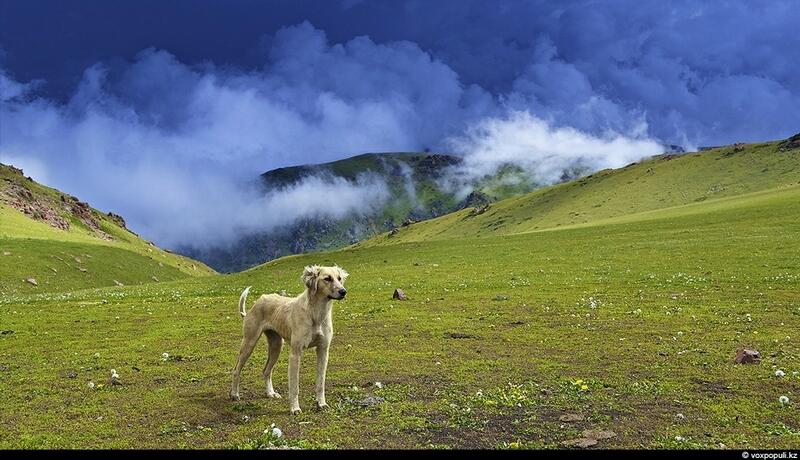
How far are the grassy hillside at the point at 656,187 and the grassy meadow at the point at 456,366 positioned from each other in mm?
96178

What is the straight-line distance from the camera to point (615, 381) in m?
15.5

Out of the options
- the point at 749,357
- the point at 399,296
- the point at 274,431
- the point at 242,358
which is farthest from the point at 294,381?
the point at 399,296

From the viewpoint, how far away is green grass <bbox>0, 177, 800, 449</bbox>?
462 inches

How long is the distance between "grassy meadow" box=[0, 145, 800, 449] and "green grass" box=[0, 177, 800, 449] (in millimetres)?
79

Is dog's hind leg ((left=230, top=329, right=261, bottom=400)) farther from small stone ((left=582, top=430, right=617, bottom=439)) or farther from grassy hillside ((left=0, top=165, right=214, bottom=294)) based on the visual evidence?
grassy hillside ((left=0, top=165, right=214, bottom=294))

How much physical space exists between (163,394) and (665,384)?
44.2 ft

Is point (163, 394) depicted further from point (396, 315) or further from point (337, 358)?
point (396, 315)

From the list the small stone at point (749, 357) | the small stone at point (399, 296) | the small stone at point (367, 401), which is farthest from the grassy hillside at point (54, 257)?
the small stone at point (749, 357)

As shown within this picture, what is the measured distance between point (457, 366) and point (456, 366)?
0.03m

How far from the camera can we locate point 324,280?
1350 cm

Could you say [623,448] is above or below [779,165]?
below

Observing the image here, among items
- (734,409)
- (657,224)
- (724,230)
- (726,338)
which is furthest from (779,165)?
(734,409)

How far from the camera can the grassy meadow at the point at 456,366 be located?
11.7 meters

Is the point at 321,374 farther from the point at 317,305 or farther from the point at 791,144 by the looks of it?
the point at 791,144
